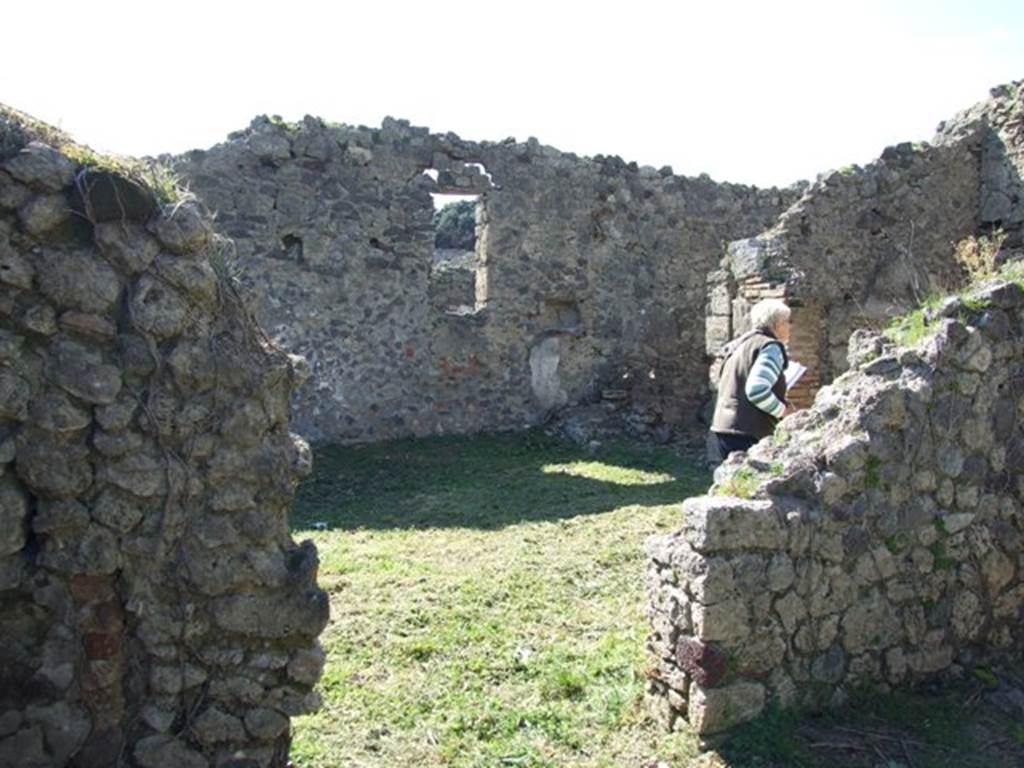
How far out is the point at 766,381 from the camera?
562cm

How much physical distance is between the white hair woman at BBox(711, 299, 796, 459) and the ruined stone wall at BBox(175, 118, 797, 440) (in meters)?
5.97

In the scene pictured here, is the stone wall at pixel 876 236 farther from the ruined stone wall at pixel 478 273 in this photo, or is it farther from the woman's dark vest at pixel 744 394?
the woman's dark vest at pixel 744 394

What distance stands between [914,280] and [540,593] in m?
6.70

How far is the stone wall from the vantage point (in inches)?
379

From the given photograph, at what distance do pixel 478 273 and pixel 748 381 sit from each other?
273 inches

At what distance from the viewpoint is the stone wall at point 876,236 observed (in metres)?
9.62

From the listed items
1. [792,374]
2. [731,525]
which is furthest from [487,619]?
[792,374]

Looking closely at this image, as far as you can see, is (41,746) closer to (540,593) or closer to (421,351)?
(540,593)

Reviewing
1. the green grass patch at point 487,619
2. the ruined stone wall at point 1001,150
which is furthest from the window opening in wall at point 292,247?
the ruined stone wall at point 1001,150

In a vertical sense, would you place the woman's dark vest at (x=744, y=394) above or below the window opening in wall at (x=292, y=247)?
below

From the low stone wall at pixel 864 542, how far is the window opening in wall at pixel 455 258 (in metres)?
7.62

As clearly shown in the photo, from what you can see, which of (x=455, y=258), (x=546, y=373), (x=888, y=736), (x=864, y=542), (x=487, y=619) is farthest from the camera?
(x=455, y=258)

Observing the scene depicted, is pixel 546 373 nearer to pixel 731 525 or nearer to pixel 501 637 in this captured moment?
pixel 501 637

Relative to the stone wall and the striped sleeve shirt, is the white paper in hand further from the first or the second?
the stone wall
